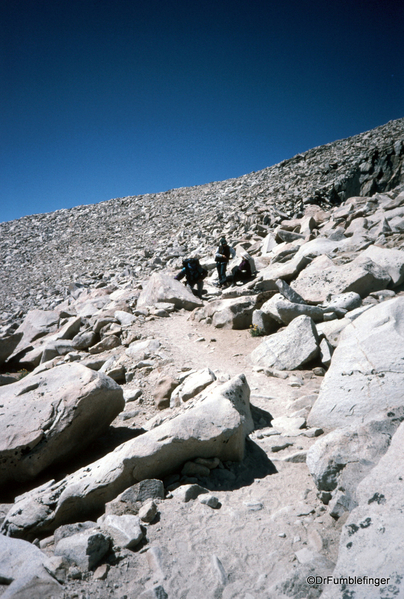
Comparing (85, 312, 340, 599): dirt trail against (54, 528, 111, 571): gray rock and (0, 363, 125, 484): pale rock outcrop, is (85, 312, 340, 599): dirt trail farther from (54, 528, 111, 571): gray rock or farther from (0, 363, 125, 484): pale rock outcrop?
(0, 363, 125, 484): pale rock outcrop

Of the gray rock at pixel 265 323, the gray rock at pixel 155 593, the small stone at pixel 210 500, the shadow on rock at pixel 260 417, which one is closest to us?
the gray rock at pixel 155 593

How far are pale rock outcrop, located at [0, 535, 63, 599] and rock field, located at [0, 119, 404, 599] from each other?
1 cm

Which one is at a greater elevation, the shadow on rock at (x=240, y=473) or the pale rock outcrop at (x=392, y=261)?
the pale rock outcrop at (x=392, y=261)

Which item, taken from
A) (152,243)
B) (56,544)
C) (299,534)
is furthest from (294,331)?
(152,243)

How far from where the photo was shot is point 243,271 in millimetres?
11414

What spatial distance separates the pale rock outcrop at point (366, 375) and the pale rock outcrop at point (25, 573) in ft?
10.1

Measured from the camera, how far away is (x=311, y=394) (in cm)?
474

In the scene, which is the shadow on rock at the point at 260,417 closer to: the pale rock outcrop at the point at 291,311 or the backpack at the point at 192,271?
the pale rock outcrop at the point at 291,311

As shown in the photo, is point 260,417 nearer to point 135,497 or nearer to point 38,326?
point 135,497

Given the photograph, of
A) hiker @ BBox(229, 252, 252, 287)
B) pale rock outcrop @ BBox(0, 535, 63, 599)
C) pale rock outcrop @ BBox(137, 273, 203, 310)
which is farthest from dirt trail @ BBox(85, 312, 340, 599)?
hiker @ BBox(229, 252, 252, 287)

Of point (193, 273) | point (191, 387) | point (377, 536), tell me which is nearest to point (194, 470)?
point (191, 387)

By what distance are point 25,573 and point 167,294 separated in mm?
8640

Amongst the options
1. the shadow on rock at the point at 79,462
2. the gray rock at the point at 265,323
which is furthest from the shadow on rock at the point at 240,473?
the gray rock at the point at 265,323

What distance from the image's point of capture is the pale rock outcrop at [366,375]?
3785 mm
